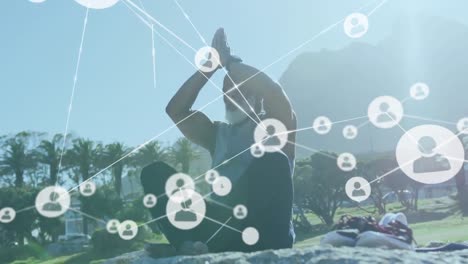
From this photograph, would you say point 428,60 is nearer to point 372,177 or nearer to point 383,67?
point 383,67

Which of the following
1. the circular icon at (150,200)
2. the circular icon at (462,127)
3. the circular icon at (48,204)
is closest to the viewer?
the circular icon at (150,200)

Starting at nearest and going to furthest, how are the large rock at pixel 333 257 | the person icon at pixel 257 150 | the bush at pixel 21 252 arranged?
the large rock at pixel 333 257 < the person icon at pixel 257 150 < the bush at pixel 21 252

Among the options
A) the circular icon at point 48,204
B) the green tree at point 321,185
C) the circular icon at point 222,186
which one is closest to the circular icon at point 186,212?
the circular icon at point 222,186

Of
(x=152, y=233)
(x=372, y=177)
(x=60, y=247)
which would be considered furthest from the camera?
(x=372, y=177)

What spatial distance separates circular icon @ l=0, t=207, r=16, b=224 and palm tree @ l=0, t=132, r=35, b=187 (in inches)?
129

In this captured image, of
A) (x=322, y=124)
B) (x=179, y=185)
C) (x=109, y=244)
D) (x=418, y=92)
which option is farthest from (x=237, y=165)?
(x=109, y=244)

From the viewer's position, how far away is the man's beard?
5387 millimetres

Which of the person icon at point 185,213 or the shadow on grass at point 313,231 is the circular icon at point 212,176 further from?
the shadow on grass at point 313,231

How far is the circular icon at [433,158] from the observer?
1771 inches

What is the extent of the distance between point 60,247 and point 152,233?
A: 7964 mm

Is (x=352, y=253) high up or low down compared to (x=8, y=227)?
down

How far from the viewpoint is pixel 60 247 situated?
40844mm

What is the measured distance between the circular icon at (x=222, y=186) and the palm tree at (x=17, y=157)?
151 feet

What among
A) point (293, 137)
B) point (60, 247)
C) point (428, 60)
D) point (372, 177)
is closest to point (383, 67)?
point (428, 60)
